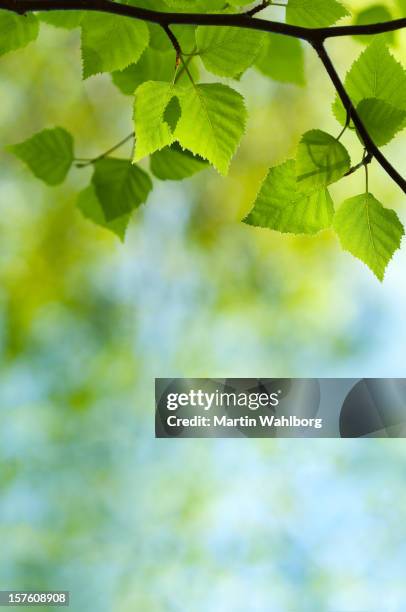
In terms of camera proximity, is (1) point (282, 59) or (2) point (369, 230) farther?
(1) point (282, 59)

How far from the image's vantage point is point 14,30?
0.76ft

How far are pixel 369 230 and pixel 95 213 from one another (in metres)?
0.18

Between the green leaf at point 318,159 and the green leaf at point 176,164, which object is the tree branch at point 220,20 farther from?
the green leaf at point 176,164

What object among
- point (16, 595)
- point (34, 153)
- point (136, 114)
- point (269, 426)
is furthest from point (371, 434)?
point (136, 114)

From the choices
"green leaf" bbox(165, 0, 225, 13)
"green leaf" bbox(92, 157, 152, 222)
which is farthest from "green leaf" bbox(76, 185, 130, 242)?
"green leaf" bbox(165, 0, 225, 13)

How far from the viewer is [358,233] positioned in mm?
203

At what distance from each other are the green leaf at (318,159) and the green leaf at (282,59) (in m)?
0.13

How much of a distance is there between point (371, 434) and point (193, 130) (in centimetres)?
121

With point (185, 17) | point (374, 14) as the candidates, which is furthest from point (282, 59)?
point (185, 17)

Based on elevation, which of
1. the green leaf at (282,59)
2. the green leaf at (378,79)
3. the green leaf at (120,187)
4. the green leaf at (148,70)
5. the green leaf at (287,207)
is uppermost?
the green leaf at (282,59)

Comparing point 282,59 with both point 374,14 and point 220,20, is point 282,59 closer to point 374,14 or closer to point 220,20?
point 374,14

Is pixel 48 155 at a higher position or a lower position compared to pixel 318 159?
higher

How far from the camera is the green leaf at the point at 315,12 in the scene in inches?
8.5

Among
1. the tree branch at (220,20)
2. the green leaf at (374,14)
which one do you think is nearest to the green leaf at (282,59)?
the green leaf at (374,14)
